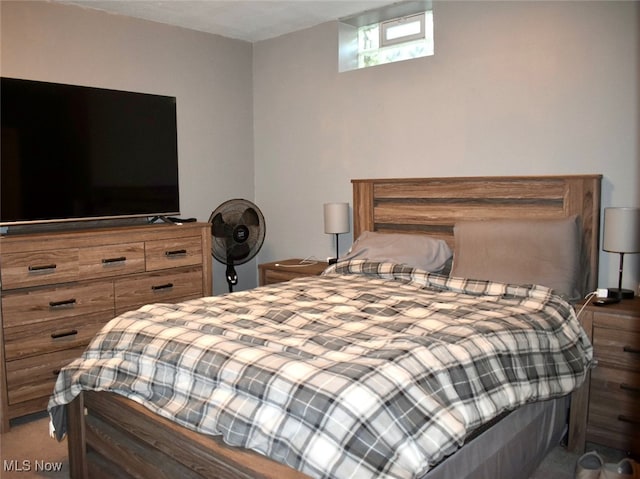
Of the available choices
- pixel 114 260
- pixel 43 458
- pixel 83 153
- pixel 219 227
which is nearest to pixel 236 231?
pixel 219 227

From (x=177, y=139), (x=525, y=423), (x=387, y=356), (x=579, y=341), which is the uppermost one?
(x=177, y=139)

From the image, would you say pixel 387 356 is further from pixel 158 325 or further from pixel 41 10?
pixel 41 10

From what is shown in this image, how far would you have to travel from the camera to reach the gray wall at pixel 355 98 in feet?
9.39

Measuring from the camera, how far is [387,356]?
1.67 m

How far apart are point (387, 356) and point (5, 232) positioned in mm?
2596

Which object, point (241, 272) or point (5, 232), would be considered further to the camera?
point (241, 272)

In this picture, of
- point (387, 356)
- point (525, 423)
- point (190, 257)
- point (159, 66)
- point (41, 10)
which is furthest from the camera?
point (159, 66)

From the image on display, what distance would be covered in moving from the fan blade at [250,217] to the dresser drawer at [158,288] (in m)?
0.47

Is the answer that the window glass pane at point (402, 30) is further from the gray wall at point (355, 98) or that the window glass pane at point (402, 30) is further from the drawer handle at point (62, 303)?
the drawer handle at point (62, 303)

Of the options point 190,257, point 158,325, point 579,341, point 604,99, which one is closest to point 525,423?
point 579,341

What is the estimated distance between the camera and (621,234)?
2.59 metres

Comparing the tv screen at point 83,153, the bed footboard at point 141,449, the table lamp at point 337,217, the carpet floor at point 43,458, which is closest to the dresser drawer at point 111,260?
the tv screen at point 83,153

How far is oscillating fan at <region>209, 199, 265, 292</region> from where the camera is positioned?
378 cm

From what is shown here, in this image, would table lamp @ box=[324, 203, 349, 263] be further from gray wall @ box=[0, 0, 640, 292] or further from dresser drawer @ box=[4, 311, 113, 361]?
dresser drawer @ box=[4, 311, 113, 361]
